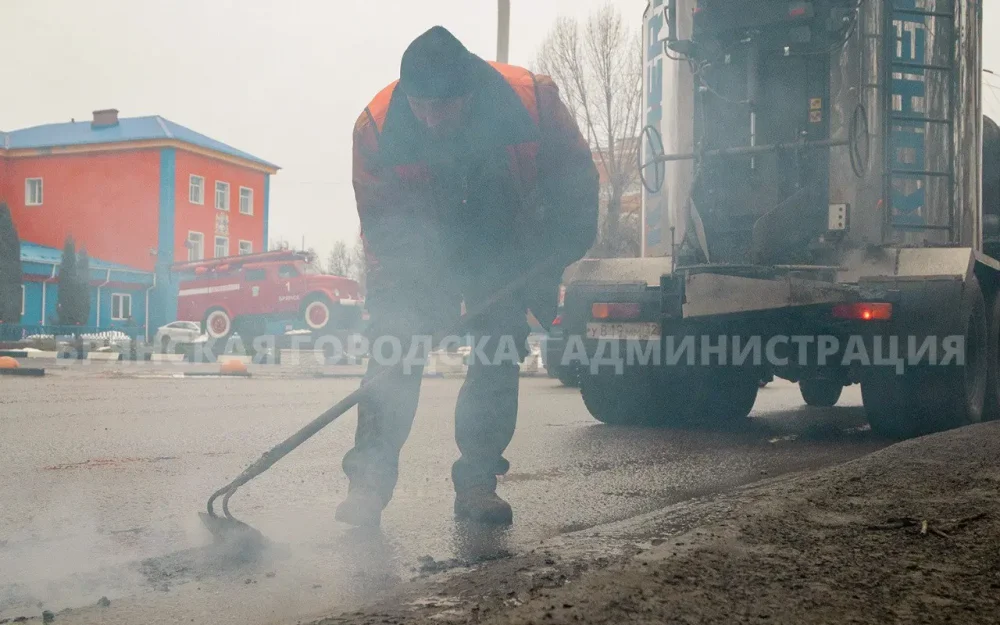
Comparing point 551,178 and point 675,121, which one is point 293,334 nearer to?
point 675,121

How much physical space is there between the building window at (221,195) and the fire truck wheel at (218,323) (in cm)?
1663

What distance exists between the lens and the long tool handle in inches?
133

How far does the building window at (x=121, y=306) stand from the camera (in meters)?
38.3

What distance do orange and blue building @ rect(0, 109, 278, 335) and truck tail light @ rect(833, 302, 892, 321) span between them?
34.8 meters

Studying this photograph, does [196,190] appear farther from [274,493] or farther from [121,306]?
[274,493]

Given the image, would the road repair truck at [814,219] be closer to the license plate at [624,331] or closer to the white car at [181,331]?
the license plate at [624,331]

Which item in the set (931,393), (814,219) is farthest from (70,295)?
(931,393)

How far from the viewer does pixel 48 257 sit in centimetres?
3634

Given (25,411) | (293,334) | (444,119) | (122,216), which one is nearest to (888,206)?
(444,119)

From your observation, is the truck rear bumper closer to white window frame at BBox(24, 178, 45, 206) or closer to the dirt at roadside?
the dirt at roadside

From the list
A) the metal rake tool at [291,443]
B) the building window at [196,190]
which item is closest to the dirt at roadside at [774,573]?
the metal rake tool at [291,443]

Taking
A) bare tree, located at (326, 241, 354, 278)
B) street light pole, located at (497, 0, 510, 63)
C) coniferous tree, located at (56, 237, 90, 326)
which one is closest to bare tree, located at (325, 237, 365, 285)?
bare tree, located at (326, 241, 354, 278)

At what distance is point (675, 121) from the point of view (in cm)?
702

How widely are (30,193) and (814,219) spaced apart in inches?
1574
